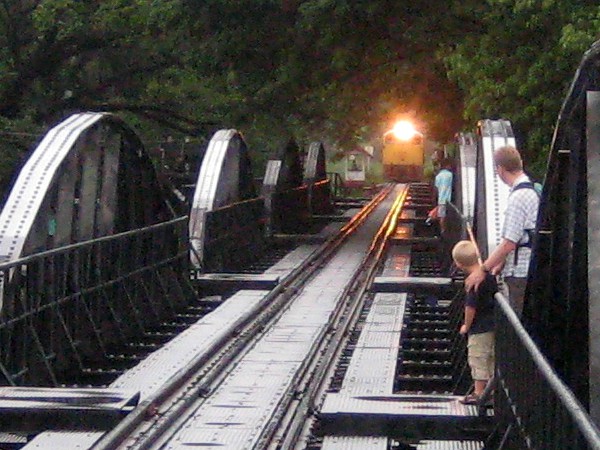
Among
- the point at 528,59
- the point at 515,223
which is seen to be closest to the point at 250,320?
the point at 515,223

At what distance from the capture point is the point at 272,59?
29031 millimetres

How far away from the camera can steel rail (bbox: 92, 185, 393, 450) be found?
899cm

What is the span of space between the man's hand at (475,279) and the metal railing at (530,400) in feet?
0.75

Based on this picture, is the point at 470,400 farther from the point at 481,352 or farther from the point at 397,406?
the point at 397,406

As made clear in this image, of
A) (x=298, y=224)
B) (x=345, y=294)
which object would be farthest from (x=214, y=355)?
(x=298, y=224)

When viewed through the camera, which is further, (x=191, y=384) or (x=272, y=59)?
(x=272, y=59)

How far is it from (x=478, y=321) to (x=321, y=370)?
2.69 m

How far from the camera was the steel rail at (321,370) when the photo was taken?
935cm

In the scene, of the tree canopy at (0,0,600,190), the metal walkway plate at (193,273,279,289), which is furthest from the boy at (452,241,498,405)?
the tree canopy at (0,0,600,190)

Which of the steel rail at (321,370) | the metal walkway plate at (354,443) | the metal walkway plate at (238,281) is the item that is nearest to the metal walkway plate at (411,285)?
the steel rail at (321,370)

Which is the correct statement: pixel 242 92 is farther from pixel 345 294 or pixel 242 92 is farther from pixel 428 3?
pixel 345 294

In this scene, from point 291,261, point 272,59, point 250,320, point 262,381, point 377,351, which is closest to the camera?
point 262,381

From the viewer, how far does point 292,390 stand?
10906 mm

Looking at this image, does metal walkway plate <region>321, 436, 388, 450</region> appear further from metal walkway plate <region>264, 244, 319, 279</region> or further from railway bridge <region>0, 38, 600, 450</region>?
metal walkway plate <region>264, 244, 319, 279</region>
